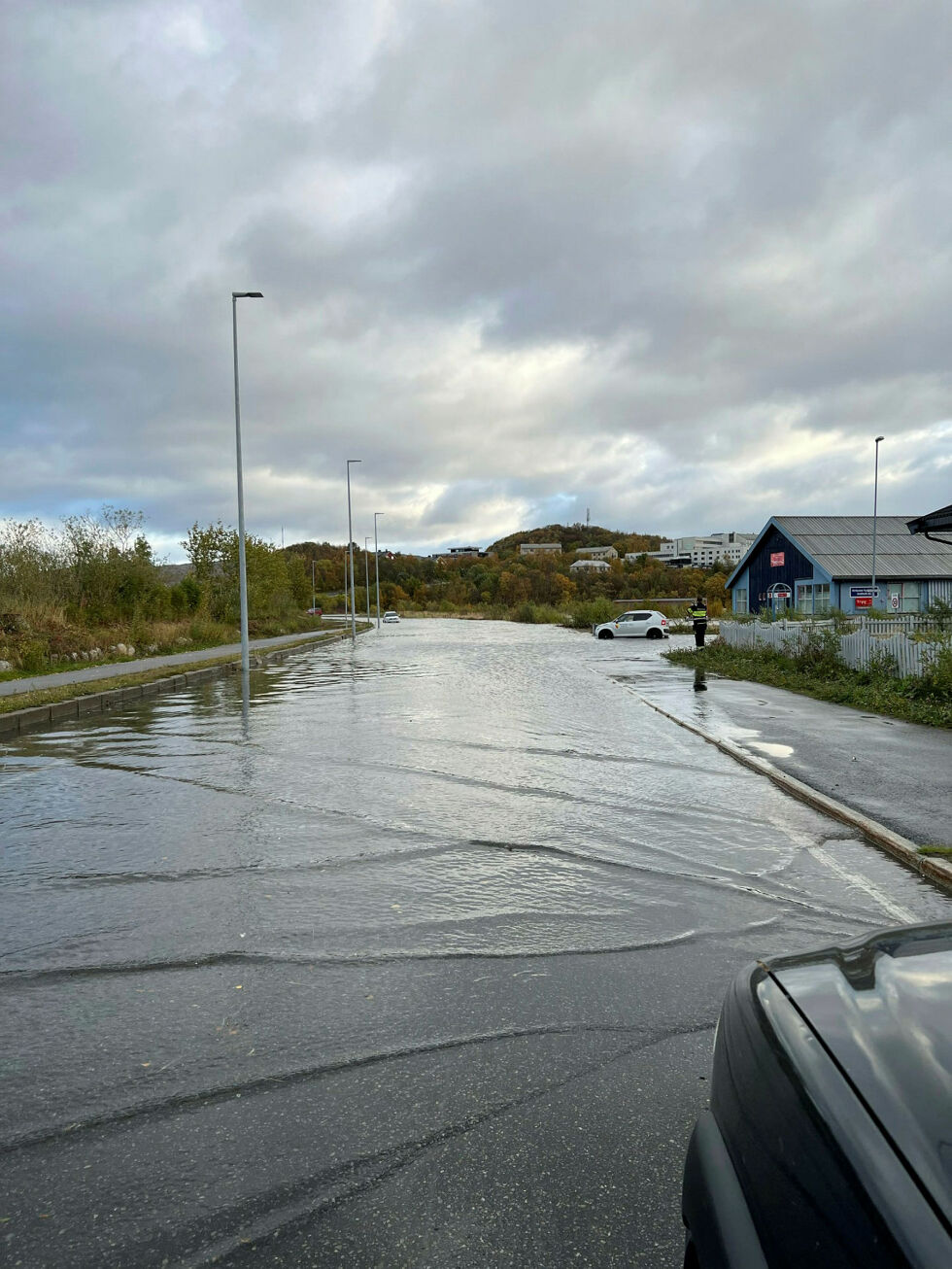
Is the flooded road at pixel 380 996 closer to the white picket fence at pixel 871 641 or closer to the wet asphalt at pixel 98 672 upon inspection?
the white picket fence at pixel 871 641

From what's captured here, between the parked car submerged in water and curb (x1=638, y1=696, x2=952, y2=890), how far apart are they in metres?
4.32

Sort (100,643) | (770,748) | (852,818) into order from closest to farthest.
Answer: (852,818) → (770,748) → (100,643)

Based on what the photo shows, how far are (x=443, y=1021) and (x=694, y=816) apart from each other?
443 centimetres

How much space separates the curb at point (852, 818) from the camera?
19.8 feet

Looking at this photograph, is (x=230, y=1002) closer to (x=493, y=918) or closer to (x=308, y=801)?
(x=493, y=918)

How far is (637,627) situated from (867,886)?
4170 centimetres

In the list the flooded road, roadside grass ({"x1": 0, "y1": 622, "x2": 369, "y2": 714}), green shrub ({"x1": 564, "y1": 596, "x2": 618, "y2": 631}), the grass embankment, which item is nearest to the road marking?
the flooded road

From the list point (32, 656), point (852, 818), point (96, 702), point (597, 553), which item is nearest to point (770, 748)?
point (852, 818)

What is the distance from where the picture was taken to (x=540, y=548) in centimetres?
15138

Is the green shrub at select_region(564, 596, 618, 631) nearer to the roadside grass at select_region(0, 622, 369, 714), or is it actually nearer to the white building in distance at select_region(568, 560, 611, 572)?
the roadside grass at select_region(0, 622, 369, 714)

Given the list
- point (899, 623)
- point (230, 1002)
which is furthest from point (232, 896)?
point (899, 623)

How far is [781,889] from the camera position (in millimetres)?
5680

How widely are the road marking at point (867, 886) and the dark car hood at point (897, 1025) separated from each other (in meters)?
2.92

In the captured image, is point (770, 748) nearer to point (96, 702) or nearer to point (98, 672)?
point (96, 702)
